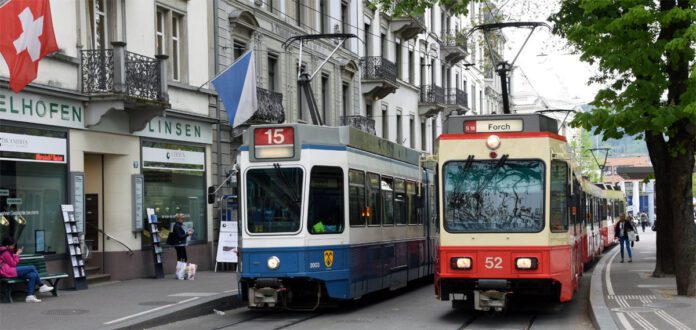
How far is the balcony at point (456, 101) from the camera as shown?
5456 centimetres

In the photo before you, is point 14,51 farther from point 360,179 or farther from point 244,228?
point 360,179

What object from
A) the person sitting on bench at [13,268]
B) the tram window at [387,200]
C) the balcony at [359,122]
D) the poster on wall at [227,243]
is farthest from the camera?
the balcony at [359,122]

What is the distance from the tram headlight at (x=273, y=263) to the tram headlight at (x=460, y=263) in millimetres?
2870

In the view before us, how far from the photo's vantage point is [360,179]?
57.0ft

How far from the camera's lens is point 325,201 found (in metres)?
16.3

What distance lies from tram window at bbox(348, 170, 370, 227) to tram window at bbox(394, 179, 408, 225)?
2.35m

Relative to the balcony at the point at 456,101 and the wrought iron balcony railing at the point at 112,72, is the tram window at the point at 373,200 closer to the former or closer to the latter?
the wrought iron balcony railing at the point at 112,72

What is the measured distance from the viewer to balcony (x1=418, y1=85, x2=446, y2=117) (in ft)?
166

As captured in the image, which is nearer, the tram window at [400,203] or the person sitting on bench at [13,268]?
the person sitting on bench at [13,268]

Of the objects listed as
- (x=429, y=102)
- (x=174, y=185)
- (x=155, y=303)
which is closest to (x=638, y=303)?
(x=155, y=303)

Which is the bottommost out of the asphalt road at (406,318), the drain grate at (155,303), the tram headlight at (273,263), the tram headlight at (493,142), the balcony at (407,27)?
the asphalt road at (406,318)

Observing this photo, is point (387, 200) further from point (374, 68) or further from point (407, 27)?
point (407, 27)

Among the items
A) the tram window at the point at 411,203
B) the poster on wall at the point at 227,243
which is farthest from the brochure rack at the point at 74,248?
the tram window at the point at 411,203

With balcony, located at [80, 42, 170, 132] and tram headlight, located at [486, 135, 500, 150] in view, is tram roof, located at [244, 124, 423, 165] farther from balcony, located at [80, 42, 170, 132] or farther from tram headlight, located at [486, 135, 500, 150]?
balcony, located at [80, 42, 170, 132]
